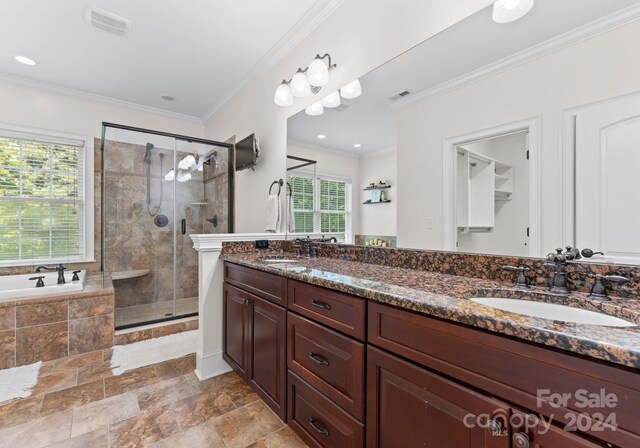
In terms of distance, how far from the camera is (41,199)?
10.9 feet

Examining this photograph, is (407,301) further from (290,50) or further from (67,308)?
(67,308)

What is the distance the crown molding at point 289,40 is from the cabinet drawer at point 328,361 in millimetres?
2103

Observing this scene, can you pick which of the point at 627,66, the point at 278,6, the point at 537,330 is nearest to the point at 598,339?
the point at 537,330

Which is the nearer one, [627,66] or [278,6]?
[627,66]

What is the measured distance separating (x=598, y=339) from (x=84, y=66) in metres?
4.12

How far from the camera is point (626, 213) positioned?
93 cm

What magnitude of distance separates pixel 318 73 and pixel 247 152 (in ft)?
4.15

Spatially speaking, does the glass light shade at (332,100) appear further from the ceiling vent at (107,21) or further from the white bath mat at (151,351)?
the white bath mat at (151,351)

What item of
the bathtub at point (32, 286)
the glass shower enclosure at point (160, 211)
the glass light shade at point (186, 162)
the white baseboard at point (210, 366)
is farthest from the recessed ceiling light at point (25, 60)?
the white baseboard at point (210, 366)

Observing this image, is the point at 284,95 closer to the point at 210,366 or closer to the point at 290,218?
the point at 290,218

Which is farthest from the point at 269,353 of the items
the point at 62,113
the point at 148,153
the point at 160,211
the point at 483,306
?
the point at 62,113

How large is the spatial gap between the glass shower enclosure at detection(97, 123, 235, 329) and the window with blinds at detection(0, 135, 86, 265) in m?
0.39

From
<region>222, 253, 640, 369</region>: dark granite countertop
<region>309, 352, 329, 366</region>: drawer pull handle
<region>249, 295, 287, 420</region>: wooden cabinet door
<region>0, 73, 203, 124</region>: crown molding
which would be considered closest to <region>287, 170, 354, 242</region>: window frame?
<region>222, 253, 640, 369</region>: dark granite countertop

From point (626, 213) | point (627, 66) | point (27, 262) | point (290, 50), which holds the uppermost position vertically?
point (290, 50)
